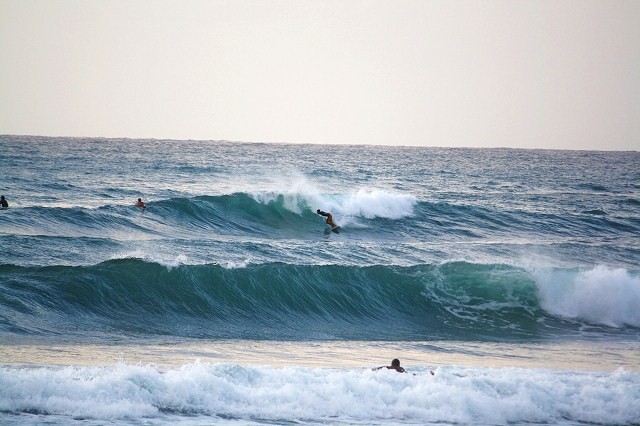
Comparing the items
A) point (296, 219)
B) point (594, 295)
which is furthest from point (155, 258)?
point (594, 295)

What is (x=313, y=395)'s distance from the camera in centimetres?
1072

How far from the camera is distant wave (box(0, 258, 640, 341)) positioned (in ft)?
51.6

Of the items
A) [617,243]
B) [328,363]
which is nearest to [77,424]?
[328,363]

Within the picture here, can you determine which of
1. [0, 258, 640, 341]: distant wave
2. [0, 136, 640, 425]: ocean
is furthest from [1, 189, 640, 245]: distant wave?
[0, 258, 640, 341]: distant wave

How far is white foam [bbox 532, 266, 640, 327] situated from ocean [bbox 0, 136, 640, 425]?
0.18 feet

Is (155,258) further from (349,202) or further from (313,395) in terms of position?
(349,202)

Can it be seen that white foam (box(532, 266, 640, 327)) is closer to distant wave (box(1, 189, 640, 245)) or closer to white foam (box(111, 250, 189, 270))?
distant wave (box(1, 189, 640, 245))

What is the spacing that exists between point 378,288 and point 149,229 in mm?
9519

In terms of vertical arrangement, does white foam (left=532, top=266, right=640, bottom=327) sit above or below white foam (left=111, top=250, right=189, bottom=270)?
below

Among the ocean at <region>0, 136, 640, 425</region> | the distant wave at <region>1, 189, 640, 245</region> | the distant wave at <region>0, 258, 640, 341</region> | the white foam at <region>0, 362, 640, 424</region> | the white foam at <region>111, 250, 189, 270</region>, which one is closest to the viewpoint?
the white foam at <region>0, 362, 640, 424</region>

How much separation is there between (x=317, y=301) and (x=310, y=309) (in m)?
0.40

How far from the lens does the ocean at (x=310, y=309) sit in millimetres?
10594

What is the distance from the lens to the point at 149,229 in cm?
2494

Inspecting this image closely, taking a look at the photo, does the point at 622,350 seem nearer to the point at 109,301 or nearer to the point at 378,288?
the point at 378,288
